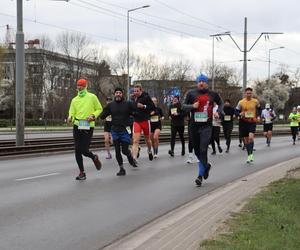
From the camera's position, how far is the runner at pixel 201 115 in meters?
10.4

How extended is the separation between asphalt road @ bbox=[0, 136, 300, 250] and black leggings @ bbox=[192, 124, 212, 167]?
587 mm

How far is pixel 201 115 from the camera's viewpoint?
10414 millimetres

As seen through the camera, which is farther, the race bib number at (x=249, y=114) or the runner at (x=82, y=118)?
the race bib number at (x=249, y=114)

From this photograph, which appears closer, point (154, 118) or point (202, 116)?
point (202, 116)

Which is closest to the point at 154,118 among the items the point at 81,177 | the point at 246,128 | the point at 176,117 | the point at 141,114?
the point at 176,117

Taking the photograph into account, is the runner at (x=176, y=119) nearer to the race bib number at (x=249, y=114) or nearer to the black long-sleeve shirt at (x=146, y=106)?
the black long-sleeve shirt at (x=146, y=106)

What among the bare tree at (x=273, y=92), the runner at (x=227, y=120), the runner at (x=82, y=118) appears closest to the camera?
the runner at (x=82, y=118)

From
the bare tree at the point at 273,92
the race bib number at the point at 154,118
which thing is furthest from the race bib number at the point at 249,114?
the bare tree at the point at 273,92

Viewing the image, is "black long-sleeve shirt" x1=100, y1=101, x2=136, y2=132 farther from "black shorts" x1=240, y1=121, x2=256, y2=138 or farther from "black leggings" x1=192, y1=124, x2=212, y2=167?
"black shorts" x1=240, y1=121, x2=256, y2=138

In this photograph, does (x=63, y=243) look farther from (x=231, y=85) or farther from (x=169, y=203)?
(x=231, y=85)

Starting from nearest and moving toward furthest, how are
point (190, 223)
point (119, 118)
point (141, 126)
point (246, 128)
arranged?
point (190, 223)
point (119, 118)
point (141, 126)
point (246, 128)

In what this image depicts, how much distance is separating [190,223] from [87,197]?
273cm

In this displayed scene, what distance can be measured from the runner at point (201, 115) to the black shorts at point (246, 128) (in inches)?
179

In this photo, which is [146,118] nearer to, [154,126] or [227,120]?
[154,126]
